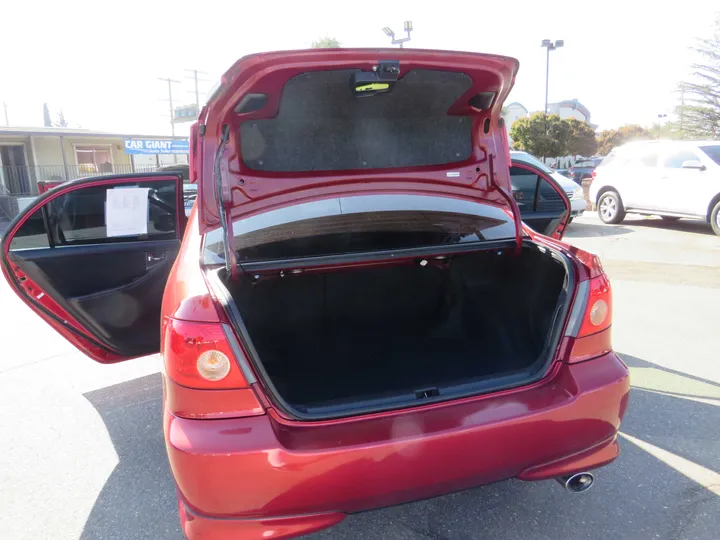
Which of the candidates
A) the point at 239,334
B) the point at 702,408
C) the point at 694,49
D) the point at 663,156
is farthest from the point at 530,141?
the point at 239,334

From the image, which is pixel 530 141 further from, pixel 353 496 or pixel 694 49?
pixel 353 496

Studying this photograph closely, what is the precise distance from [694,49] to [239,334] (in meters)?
31.5

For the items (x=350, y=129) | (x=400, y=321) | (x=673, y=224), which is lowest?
(x=673, y=224)

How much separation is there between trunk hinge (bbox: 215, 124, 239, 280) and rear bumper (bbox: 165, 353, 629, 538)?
646 mm

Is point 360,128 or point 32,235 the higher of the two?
point 360,128

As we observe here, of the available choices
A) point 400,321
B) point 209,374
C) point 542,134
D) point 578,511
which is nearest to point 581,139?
point 542,134

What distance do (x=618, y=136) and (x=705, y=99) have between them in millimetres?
29880

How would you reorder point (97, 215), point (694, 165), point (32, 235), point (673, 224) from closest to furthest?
point (32, 235) → point (97, 215) → point (694, 165) → point (673, 224)

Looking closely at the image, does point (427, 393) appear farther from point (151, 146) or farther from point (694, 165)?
point (151, 146)

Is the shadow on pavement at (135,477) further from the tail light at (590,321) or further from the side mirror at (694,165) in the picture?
the side mirror at (694,165)

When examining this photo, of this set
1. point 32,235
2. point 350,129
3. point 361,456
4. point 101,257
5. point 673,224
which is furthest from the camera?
point 673,224

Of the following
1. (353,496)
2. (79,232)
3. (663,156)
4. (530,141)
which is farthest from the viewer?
(530,141)

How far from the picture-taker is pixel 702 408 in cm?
319

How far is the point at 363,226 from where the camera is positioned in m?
2.87
